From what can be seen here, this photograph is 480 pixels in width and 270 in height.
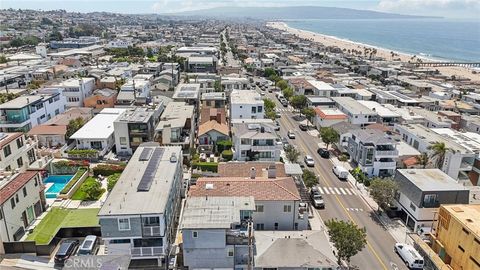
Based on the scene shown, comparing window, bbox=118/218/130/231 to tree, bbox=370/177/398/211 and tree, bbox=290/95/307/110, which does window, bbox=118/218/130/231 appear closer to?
tree, bbox=370/177/398/211

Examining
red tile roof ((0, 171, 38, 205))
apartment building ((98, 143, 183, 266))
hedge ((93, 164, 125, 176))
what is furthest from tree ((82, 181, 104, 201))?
apartment building ((98, 143, 183, 266))

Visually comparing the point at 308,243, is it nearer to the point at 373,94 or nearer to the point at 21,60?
the point at 373,94

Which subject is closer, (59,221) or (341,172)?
(59,221)

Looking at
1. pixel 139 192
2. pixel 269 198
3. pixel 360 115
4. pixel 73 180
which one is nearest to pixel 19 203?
pixel 73 180

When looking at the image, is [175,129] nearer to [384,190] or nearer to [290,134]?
[290,134]

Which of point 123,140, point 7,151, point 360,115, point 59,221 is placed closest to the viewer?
point 59,221
